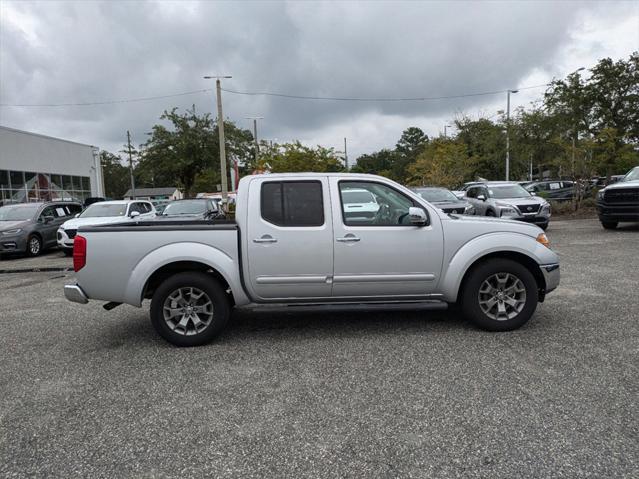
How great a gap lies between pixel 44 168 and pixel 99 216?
67.4 feet

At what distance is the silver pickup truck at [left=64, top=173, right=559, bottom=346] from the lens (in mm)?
4789

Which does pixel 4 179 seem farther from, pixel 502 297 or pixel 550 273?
pixel 550 273

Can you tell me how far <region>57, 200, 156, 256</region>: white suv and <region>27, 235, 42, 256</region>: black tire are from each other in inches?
30.9

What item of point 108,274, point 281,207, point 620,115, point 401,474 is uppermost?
point 620,115

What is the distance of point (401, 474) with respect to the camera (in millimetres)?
2686

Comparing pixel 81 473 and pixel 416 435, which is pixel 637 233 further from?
pixel 81 473

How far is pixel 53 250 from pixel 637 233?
18411mm

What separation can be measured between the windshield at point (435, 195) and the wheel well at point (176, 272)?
10167 mm

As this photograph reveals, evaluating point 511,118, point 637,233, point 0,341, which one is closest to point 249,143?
point 511,118

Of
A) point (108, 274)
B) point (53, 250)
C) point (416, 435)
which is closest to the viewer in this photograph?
point (416, 435)

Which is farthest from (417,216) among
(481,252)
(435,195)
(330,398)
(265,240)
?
(435,195)

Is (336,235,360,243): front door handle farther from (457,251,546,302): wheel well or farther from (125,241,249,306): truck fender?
(457,251,546,302): wheel well

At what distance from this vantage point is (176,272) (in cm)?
501

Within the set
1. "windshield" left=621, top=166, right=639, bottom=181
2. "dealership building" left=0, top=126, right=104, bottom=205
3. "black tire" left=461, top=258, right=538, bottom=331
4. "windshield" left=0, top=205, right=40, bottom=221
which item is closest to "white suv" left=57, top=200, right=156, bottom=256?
"windshield" left=0, top=205, right=40, bottom=221
